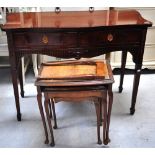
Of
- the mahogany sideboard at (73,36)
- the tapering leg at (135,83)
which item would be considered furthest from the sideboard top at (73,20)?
the tapering leg at (135,83)

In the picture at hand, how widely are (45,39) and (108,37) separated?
1.15ft

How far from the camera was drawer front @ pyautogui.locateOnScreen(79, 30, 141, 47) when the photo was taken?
1310mm

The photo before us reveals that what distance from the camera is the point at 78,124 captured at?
1558 millimetres

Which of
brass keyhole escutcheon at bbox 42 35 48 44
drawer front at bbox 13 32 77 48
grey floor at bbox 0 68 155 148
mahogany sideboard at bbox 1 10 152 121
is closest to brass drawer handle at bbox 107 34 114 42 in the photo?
mahogany sideboard at bbox 1 10 152 121

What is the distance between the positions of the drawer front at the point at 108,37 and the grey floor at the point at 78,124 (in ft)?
1.79

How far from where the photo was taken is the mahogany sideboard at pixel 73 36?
128 centimetres

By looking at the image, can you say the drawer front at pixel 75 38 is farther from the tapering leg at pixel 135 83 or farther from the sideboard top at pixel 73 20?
the tapering leg at pixel 135 83

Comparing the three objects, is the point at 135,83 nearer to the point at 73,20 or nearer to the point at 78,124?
the point at 78,124

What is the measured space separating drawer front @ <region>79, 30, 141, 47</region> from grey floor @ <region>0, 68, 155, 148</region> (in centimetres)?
55

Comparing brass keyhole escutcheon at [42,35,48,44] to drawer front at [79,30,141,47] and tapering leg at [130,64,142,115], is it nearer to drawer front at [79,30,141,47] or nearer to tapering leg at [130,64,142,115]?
drawer front at [79,30,141,47]

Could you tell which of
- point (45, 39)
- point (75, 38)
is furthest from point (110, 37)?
point (45, 39)
